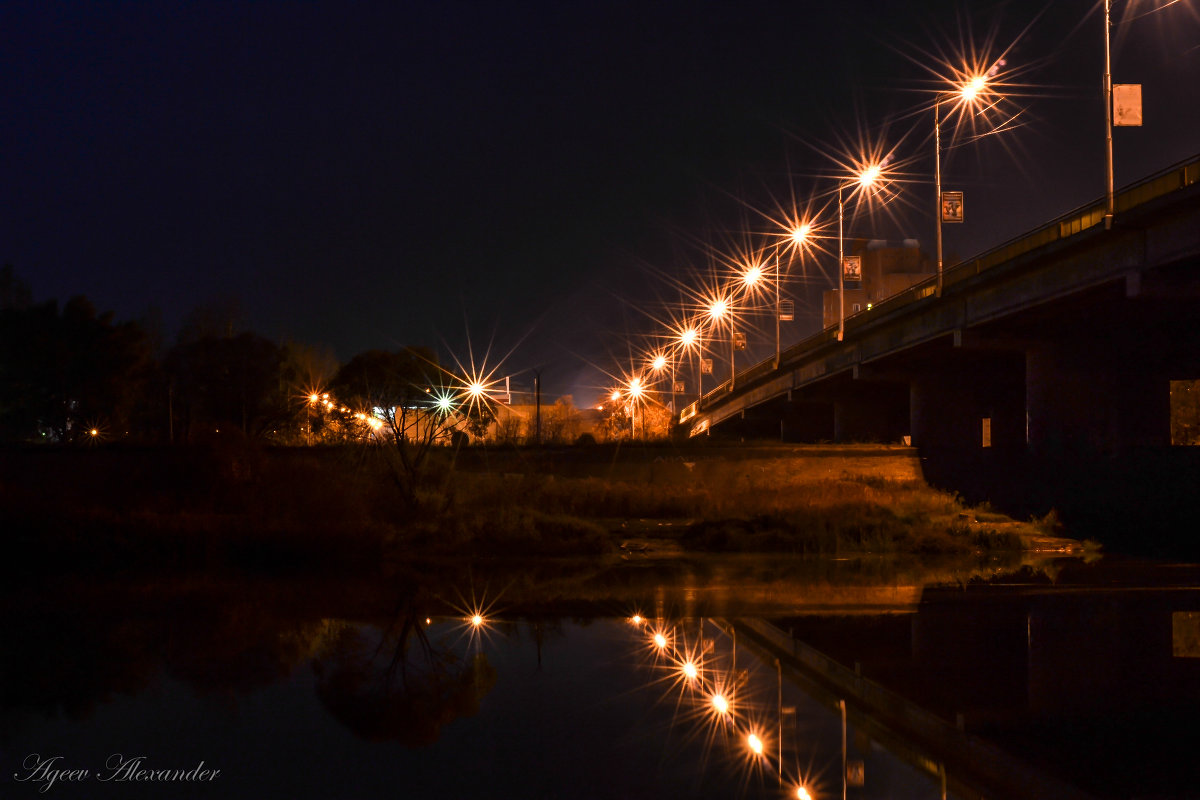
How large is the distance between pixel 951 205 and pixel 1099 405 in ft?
32.5

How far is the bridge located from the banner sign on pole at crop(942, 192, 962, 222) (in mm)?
2202

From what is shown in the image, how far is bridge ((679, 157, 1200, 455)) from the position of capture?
27.7 metres

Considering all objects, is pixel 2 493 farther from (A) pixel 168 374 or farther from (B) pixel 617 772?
(A) pixel 168 374

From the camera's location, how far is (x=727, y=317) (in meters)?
79.4

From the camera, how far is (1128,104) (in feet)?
85.1

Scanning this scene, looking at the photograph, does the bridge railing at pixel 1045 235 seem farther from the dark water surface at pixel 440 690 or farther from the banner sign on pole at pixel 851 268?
the dark water surface at pixel 440 690

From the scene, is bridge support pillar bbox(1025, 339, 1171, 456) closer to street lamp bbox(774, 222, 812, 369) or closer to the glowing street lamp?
street lamp bbox(774, 222, 812, 369)

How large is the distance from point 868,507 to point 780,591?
33.3 ft

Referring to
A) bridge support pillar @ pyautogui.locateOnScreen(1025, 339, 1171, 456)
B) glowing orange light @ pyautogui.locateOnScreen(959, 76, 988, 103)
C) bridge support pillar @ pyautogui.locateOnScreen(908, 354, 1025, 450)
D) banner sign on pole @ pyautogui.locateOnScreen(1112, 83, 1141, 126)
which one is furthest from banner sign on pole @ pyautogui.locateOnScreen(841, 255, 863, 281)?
banner sign on pole @ pyautogui.locateOnScreen(1112, 83, 1141, 126)

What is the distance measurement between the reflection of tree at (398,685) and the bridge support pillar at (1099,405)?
94.8ft

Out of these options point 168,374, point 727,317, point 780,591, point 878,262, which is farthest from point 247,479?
point 878,262

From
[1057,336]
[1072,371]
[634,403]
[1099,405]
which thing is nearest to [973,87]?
[1057,336]

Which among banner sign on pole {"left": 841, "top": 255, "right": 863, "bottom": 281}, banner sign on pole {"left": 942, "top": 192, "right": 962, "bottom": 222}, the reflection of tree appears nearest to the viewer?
the reflection of tree
